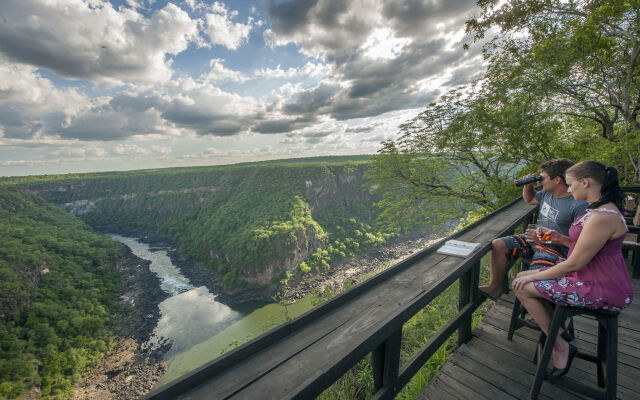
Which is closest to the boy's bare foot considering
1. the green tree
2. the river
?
the green tree

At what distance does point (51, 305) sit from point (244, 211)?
43.4 m

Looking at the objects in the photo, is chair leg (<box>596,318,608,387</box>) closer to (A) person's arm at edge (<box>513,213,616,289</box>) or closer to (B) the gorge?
(A) person's arm at edge (<box>513,213,616,289</box>)

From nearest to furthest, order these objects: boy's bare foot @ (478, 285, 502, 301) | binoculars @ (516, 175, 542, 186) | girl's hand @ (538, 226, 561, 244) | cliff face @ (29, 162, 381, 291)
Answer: girl's hand @ (538, 226, 561, 244) < boy's bare foot @ (478, 285, 502, 301) < binoculars @ (516, 175, 542, 186) < cliff face @ (29, 162, 381, 291)

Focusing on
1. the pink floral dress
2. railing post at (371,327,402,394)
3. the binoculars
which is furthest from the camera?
the binoculars

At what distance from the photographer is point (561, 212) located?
273 cm

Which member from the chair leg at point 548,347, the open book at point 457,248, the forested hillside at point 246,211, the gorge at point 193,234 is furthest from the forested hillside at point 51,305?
Result: the chair leg at point 548,347

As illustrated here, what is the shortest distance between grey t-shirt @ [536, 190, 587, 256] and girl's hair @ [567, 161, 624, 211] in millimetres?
921

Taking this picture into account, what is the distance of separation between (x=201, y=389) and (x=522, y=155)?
31.9ft

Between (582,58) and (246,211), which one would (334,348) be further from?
(246,211)

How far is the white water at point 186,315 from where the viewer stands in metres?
33.0

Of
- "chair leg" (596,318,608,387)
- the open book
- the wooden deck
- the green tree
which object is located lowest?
the wooden deck

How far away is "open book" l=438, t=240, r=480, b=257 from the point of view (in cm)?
261

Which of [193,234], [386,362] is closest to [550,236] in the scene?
[386,362]

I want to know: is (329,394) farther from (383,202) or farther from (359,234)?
(359,234)
